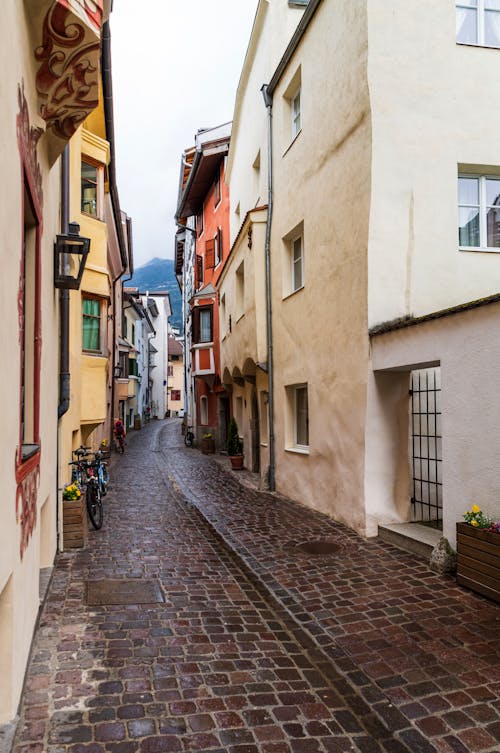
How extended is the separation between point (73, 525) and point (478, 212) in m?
7.58

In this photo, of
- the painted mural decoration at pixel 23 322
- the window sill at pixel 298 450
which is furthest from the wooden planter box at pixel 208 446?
the painted mural decoration at pixel 23 322

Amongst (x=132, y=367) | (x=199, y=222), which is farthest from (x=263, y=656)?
(x=132, y=367)

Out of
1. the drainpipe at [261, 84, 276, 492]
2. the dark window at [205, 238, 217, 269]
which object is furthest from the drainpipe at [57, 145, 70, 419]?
the dark window at [205, 238, 217, 269]

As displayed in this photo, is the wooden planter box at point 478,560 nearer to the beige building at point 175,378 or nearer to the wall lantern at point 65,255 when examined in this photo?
the wall lantern at point 65,255

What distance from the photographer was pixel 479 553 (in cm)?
566

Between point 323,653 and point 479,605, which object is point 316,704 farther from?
point 479,605

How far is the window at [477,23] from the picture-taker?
8.55 m

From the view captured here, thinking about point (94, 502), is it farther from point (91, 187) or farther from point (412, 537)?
point (91, 187)

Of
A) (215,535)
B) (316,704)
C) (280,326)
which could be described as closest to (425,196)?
(280,326)

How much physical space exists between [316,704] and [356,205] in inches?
266

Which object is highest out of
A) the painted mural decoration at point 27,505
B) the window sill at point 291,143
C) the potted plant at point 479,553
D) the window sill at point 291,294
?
the window sill at point 291,143

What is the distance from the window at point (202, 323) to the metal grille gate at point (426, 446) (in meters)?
16.8

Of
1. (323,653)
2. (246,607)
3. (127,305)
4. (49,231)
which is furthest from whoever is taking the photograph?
(127,305)

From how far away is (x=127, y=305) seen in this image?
113ft
